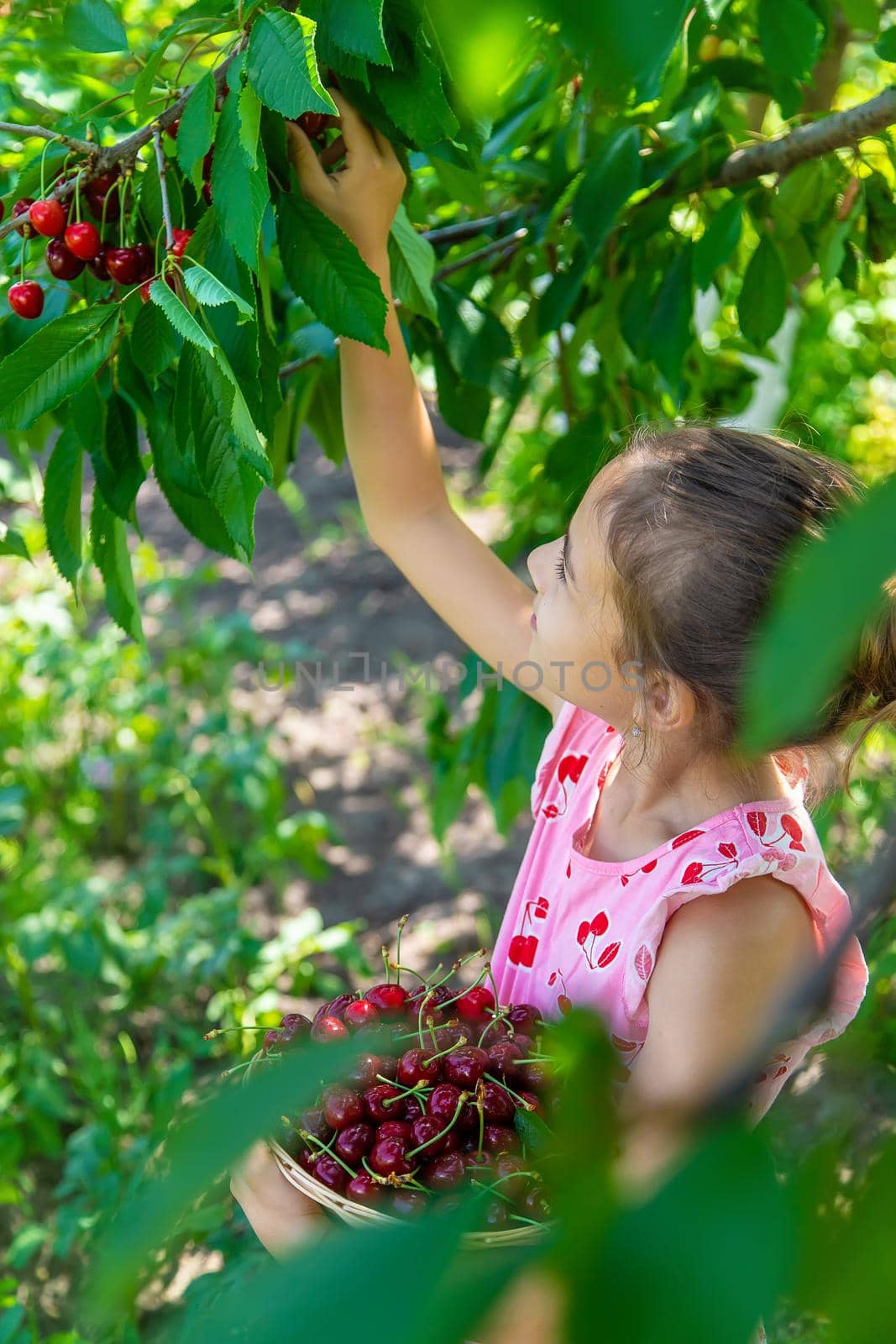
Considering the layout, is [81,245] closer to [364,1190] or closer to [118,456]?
[118,456]

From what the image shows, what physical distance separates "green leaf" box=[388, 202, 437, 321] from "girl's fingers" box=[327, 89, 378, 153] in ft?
0.50

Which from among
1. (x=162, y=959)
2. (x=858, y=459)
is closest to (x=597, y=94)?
(x=162, y=959)

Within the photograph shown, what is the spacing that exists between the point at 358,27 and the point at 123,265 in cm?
24

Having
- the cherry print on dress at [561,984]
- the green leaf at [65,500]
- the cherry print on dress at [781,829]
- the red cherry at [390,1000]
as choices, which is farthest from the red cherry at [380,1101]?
the green leaf at [65,500]

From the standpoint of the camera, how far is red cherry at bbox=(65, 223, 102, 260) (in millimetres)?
847

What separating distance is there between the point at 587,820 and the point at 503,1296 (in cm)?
101

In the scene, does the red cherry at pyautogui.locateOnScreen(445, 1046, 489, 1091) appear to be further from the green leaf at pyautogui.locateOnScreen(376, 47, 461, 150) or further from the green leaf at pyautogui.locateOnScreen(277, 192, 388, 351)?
the green leaf at pyautogui.locateOnScreen(376, 47, 461, 150)

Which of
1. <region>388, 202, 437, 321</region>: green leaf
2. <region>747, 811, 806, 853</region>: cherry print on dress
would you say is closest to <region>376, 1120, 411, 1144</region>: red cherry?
<region>747, 811, 806, 853</region>: cherry print on dress

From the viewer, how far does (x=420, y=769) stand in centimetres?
313

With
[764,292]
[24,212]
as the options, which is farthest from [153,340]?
[764,292]

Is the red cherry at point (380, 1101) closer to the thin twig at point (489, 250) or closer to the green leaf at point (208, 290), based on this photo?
the green leaf at point (208, 290)

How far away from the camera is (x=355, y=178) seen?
36.4 inches

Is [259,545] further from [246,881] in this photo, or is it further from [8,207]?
[8,207]

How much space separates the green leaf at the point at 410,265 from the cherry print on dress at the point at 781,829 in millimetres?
562
